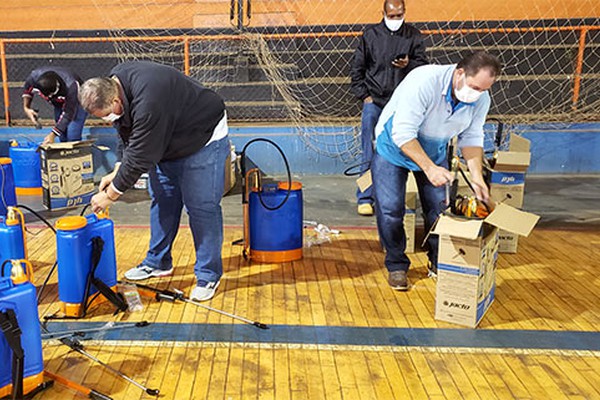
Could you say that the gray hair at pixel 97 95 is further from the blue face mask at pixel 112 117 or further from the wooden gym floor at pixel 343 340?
the wooden gym floor at pixel 343 340

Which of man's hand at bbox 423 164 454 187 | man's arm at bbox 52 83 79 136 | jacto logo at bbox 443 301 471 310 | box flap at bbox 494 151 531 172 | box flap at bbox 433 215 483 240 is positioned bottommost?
jacto logo at bbox 443 301 471 310

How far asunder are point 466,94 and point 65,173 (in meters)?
3.54

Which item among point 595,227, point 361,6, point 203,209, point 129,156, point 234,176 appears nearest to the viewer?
point 129,156

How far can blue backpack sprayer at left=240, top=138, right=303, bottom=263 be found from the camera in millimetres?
3596

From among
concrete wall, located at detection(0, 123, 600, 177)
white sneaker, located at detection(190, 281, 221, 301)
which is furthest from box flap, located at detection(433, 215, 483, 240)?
concrete wall, located at detection(0, 123, 600, 177)

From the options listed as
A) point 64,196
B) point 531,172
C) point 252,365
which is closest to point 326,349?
point 252,365

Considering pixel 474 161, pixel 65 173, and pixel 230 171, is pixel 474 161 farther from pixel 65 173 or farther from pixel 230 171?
pixel 65 173

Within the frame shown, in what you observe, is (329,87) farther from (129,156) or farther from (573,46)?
(129,156)

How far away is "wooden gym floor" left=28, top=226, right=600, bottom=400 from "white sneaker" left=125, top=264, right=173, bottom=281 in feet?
0.26

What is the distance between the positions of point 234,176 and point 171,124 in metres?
3.19

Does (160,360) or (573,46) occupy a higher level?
(573,46)

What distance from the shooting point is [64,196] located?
4961 mm

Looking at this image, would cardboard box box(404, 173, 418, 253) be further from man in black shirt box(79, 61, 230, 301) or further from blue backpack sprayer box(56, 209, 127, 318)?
blue backpack sprayer box(56, 209, 127, 318)

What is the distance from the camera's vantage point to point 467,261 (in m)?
2.76
